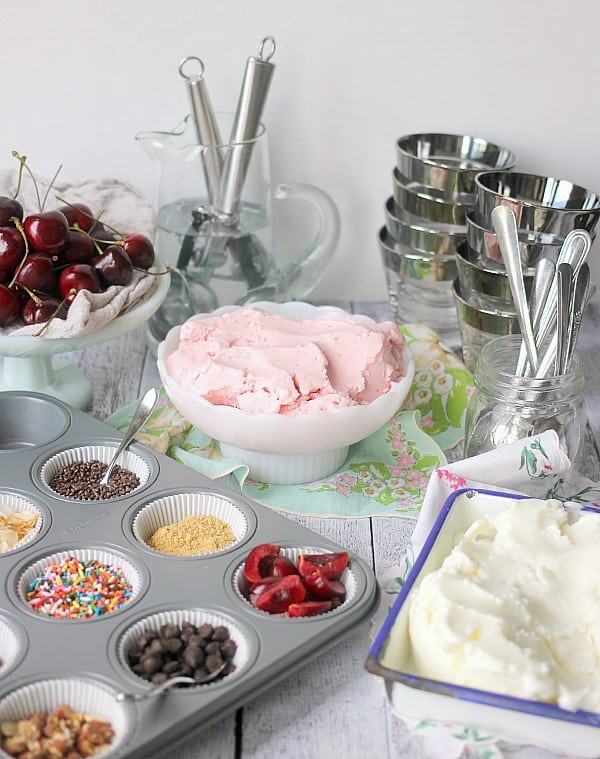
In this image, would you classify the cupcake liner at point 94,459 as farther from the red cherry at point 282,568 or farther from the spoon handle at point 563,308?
the spoon handle at point 563,308

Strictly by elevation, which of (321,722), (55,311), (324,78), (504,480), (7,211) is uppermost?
(324,78)

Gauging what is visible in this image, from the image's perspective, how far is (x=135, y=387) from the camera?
148 centimetres

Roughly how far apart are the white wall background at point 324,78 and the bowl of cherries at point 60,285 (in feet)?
1.15

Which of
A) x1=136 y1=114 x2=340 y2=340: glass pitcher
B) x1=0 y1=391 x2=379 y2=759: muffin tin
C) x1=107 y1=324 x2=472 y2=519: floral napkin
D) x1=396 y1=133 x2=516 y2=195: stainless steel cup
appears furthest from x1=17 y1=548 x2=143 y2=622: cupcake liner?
x1=396 y1=133 x2=516 y2=195: stainless steel cup

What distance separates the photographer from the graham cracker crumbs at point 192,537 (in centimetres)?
104

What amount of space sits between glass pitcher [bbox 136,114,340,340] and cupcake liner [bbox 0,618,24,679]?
0.71 meters

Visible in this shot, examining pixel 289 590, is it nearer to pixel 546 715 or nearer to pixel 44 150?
pixel 546 715

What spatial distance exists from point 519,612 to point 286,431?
1.32 ft

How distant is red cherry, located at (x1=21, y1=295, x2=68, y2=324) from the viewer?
1221mm

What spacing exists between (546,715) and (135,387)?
0.88m

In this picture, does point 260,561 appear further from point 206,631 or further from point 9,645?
point 9,645

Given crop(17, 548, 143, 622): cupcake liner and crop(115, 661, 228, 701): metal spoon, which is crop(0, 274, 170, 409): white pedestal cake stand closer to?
crop(17, 548, 143, 622): cupcake liner

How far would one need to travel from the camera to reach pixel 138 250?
1.34 m

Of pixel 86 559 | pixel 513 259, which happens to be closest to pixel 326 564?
pixel 86 559
